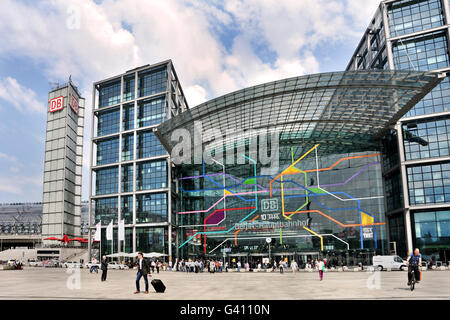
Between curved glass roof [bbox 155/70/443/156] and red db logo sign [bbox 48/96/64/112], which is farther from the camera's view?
red db logo sign [bbox 48/96/64/112]

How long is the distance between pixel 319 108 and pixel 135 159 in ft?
96.6

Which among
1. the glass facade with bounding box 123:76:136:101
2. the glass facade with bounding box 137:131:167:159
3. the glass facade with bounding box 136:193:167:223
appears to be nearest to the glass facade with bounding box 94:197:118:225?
the glass facade with bounding box 136:193:167:223

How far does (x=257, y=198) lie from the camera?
51594 mm

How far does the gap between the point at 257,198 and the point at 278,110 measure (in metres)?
11.8

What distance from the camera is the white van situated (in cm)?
3844

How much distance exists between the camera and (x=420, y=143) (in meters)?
45.6

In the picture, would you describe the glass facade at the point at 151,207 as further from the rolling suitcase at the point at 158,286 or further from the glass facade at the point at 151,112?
the rolling suitcase at the point at 158,286

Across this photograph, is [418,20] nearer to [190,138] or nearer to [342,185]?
[342,185]

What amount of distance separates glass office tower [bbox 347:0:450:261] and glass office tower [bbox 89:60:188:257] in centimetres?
3064

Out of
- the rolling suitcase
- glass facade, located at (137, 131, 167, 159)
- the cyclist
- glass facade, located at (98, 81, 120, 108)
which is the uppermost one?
glass facade, located at (98, 81, 120, 108)

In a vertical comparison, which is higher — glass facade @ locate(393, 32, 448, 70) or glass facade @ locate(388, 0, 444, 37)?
glass facade @ locate(388, 0, 444, 37)

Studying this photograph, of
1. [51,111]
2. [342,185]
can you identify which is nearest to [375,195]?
[342,185]

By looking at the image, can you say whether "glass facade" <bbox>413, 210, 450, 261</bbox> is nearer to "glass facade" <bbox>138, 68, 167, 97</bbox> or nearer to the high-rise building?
"glass facade" <bbox>138, 68, 167, 97</bbox>

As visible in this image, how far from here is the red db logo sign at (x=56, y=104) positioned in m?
91.7
